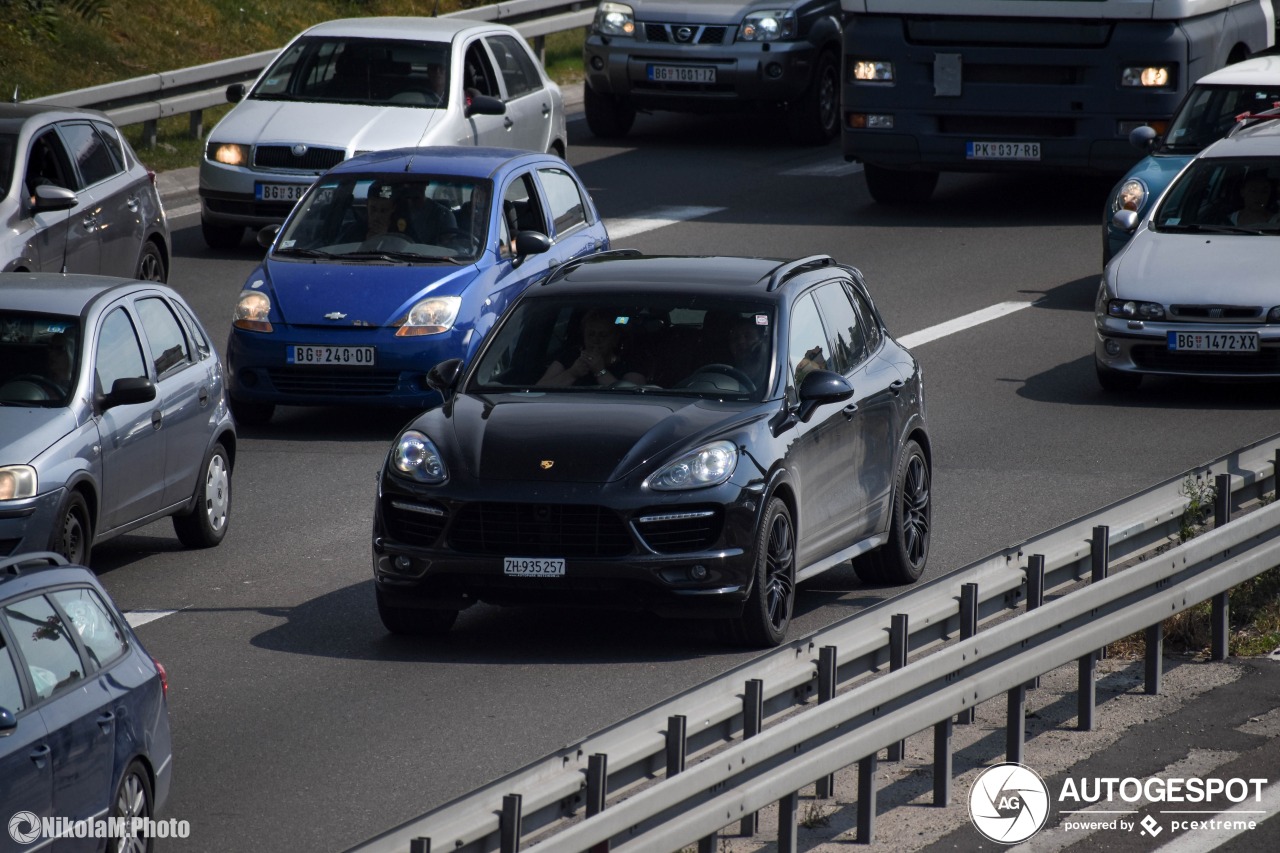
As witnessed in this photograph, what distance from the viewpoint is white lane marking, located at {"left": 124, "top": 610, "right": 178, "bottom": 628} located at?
1116 cm

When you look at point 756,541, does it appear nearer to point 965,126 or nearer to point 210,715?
point 210,715

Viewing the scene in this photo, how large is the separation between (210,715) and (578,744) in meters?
3.37

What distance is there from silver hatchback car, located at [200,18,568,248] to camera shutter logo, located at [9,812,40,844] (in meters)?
14.3

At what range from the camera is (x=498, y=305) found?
16.2 metres

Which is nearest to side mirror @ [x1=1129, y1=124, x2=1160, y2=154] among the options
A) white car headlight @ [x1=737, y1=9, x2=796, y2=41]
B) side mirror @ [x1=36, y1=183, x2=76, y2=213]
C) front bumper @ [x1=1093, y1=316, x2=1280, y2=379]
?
front bumper @ [x1=1093, y1=316, x2=1280, y2=379]

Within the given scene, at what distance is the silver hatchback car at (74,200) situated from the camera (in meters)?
17.1

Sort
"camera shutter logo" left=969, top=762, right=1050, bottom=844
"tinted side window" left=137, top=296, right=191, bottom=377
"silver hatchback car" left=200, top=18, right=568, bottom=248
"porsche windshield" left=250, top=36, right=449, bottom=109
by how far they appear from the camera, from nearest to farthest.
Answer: "camera shutter logo" left=969, top=762, right=1050, bottom=844 → "tinted side window" left=137, top=296, right=191, bottom=377 → "silver hatchback car" left=200, top=18, right=568, bottom=248 → "porsche windshield" left=250, top=36, right=449, bottom=109

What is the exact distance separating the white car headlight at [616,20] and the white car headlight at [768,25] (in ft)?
4.08

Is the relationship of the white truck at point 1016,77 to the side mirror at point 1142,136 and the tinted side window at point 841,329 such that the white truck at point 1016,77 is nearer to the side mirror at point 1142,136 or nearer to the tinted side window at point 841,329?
the side mirror at point 1142,136

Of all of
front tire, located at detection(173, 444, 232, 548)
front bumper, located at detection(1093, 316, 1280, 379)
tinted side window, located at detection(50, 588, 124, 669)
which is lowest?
front bumper, located at detection(1093, 316, 1280, 379)

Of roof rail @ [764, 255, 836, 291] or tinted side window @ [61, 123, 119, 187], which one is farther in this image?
tinted side window @ [61, 123, 119, 187]

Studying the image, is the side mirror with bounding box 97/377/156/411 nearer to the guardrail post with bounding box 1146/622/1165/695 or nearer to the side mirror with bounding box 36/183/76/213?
the guardrail post with bounding box 1146/622/1165/695

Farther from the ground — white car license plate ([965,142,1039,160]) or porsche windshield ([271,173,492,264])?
porsche windshield ([271,173,492,264])

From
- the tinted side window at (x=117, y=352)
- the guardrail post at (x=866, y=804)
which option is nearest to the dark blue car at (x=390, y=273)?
the tinted side window at (x=117, y=352)
